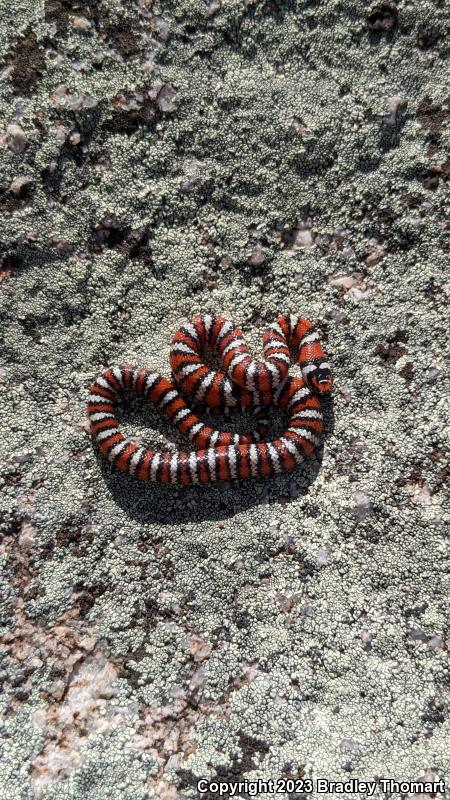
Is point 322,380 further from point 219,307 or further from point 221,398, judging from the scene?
point 219,307

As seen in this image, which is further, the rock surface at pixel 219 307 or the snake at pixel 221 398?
the snake at pixel 221 398

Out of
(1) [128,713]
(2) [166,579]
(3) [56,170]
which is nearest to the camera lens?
(1) [128,713]

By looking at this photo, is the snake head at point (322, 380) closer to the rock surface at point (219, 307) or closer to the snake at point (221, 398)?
the snake at point (221, 398)

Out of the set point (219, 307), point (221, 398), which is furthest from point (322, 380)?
point (219, 307)

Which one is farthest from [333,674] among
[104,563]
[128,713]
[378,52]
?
[378,52]

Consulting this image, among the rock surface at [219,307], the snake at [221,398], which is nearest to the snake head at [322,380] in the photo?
the snake at [221,398]

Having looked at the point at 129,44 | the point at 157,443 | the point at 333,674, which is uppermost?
the point at 129,44

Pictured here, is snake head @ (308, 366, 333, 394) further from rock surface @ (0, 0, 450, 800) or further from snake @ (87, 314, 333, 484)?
rock surface @ (0, 0, 450, 800)

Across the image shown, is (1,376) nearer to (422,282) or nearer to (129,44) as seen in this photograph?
(129,44)
